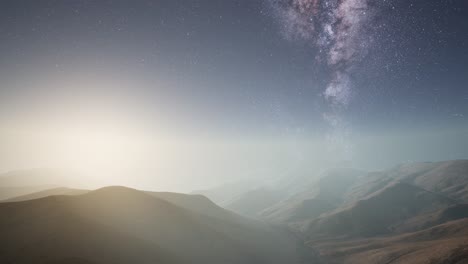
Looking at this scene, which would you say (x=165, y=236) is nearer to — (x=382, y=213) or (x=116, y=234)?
(x=116, y=234)

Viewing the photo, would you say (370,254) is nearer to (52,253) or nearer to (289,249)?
(289,249)

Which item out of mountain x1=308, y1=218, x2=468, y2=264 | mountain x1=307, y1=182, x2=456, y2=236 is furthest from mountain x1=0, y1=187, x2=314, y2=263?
mountain x1=307, y1=182, x2=456, y2=236

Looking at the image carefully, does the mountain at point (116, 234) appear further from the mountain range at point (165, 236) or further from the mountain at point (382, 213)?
the mountain at point (382, 213)

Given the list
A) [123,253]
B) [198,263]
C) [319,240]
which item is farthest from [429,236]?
[123,253]

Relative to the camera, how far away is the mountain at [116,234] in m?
36.9

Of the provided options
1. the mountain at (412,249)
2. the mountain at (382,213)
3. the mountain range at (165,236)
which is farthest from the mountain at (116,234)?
the mountain at (382,213)

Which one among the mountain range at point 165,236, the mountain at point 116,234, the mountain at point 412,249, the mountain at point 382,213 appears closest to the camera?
the mountain at point 116,234

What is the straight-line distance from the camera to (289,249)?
95250mm

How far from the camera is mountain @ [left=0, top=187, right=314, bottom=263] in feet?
121

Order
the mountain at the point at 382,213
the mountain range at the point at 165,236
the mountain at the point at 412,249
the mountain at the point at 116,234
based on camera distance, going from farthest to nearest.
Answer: the mountain at the point at 382,213, the mountain at the point at 412,249, the mountain range at the point at 165,236, the mountain at the point at 116,234

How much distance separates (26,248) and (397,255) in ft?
289

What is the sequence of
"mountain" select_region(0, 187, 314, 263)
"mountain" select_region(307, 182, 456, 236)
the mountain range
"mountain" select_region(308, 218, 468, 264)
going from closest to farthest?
"mountain" select_region(0, 187, 314, 263)
the mountain range
"mountain" select_region(308, 218, 468, 264)
"mountain" select_region(307, 182, 456, 236)

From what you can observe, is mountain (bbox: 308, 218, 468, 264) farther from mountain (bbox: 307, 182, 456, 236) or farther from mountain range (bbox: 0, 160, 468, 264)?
mountain (bbox: 307, 182, 456, 236)

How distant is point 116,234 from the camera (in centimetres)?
4781
